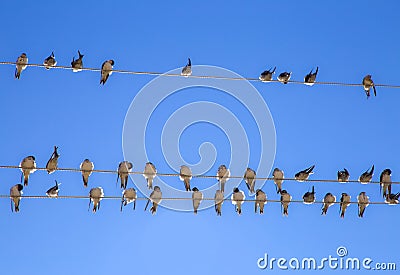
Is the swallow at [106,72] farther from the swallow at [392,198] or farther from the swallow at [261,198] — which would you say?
→ the swallow at [392,198]

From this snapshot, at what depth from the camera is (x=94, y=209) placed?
7.96 metres

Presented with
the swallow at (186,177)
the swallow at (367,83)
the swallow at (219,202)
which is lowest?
the swallow at (219,202)

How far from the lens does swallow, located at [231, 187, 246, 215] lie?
8109mm

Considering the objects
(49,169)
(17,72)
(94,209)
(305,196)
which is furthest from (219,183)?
(17,72)

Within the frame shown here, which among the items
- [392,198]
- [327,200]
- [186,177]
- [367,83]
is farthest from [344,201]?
[186,177]

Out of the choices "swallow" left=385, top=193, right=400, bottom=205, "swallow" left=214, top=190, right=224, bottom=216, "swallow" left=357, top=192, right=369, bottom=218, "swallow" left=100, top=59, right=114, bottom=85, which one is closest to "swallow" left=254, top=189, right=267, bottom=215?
"swallow" left=214, top=190, right=224, bottom=216

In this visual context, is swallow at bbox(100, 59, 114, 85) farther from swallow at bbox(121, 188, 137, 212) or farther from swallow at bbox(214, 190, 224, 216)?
swallow at bbox(214, 190, 224, 216)

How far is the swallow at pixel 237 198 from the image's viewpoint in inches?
319

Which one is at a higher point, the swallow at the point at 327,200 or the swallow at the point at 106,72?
the swallow at the point at 106,72

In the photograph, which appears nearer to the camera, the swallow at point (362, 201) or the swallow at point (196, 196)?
the swallow at point (362, 201)

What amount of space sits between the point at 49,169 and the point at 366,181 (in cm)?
393

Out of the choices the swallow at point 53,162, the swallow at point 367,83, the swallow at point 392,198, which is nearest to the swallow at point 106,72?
the swallow at point 53,162

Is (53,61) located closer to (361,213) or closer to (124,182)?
(124,182)

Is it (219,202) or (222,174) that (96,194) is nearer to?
(219,202)
